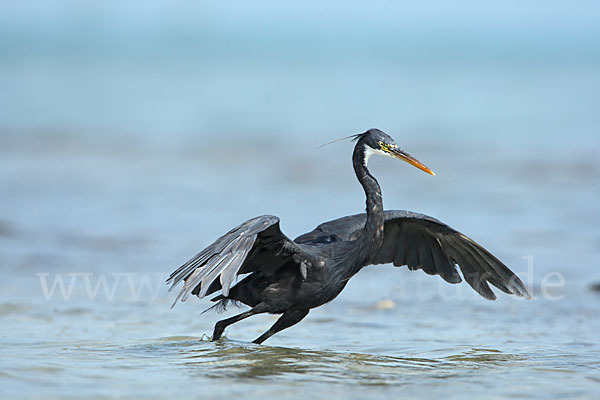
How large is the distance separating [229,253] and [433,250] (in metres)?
2.31

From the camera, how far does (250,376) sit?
19.2ft

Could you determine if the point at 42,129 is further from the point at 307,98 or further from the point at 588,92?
the point at 588,92

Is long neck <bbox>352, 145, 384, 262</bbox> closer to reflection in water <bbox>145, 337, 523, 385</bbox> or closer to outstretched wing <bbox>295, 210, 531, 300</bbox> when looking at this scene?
outstretched wing <bbox>295, 210, 531, 300</bbox>

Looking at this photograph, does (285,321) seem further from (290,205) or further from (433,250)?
(290,205)

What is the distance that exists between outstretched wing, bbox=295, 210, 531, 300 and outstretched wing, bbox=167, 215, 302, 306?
651mm

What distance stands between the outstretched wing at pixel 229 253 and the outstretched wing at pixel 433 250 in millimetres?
651

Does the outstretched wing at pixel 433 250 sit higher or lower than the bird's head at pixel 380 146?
lower

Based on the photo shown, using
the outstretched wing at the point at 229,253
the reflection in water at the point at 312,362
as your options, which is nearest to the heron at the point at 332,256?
the outstretched wing at the point at 229,253

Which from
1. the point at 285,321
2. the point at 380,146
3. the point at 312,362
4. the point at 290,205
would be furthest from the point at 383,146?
the point at 290,205

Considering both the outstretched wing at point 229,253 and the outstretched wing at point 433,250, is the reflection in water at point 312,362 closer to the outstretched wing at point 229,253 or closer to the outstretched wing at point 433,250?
the outstretched wing at point 229,253

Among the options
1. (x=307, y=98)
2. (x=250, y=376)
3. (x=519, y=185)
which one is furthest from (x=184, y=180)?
(x=307, y=98)

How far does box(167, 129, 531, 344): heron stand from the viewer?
599cm

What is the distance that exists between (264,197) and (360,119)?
11632 mm

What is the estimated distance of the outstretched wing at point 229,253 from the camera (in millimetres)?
5645
